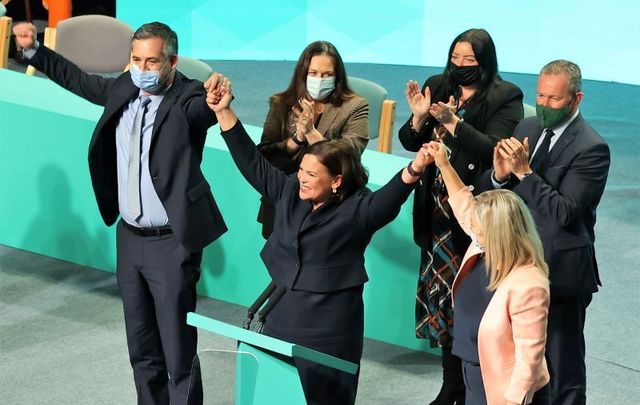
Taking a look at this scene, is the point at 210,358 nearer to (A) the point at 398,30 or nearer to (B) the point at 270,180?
(B) the point at 270,180

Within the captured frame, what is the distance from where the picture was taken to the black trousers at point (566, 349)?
14.5 feet

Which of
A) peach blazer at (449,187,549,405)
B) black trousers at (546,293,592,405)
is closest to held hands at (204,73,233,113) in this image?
peach blazer at (449,187,549,405)

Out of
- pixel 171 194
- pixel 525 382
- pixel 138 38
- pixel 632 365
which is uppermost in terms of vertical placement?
pixel 138 38

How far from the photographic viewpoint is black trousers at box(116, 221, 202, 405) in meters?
4.66

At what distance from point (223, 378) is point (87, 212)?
3.39 metres

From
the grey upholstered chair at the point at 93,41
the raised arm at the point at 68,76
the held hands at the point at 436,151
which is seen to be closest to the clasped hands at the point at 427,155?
the held hands at the point at 436,151

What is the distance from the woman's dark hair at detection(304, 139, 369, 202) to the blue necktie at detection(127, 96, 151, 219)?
76cm

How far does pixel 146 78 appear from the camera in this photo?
451cm

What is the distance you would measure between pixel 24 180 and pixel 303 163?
123 inches

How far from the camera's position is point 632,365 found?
5570 mm

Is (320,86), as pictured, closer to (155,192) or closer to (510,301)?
(155,192)

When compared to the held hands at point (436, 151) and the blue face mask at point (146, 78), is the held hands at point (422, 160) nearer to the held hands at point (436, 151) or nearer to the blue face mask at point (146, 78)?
the held hands at point (436, 151)

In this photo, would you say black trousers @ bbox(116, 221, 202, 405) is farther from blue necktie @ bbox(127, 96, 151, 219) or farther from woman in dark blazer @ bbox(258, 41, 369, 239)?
woman in dark blazer @ bbox(258, 41, 369, 239)

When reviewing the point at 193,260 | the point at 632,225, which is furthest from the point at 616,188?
the point at 193,260
